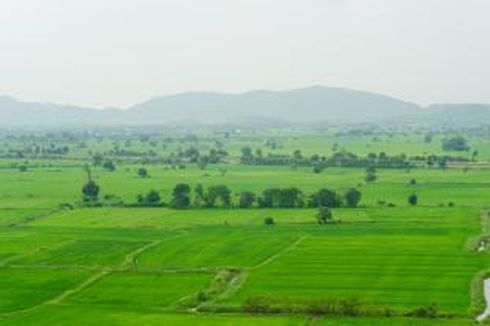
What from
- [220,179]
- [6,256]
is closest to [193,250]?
[6,256]

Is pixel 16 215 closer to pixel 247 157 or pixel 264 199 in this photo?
pixel 264 199

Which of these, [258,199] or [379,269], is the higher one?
[258,199]

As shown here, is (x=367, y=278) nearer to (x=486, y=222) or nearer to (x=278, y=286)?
(x=278, y=286)

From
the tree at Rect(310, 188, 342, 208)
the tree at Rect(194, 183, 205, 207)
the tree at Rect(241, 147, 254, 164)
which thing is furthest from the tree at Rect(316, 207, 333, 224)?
the tree at Rect(241, 147, 254, 164)

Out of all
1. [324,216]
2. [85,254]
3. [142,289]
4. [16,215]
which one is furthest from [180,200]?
[142,289]

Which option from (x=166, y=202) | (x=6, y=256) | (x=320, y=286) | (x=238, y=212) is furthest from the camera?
(x=166, y=202)

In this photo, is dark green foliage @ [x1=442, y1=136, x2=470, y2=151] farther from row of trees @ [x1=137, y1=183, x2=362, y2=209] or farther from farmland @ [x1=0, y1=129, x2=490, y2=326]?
row of trees @ [x1=137, y1=183, x2=362, y2=209]
